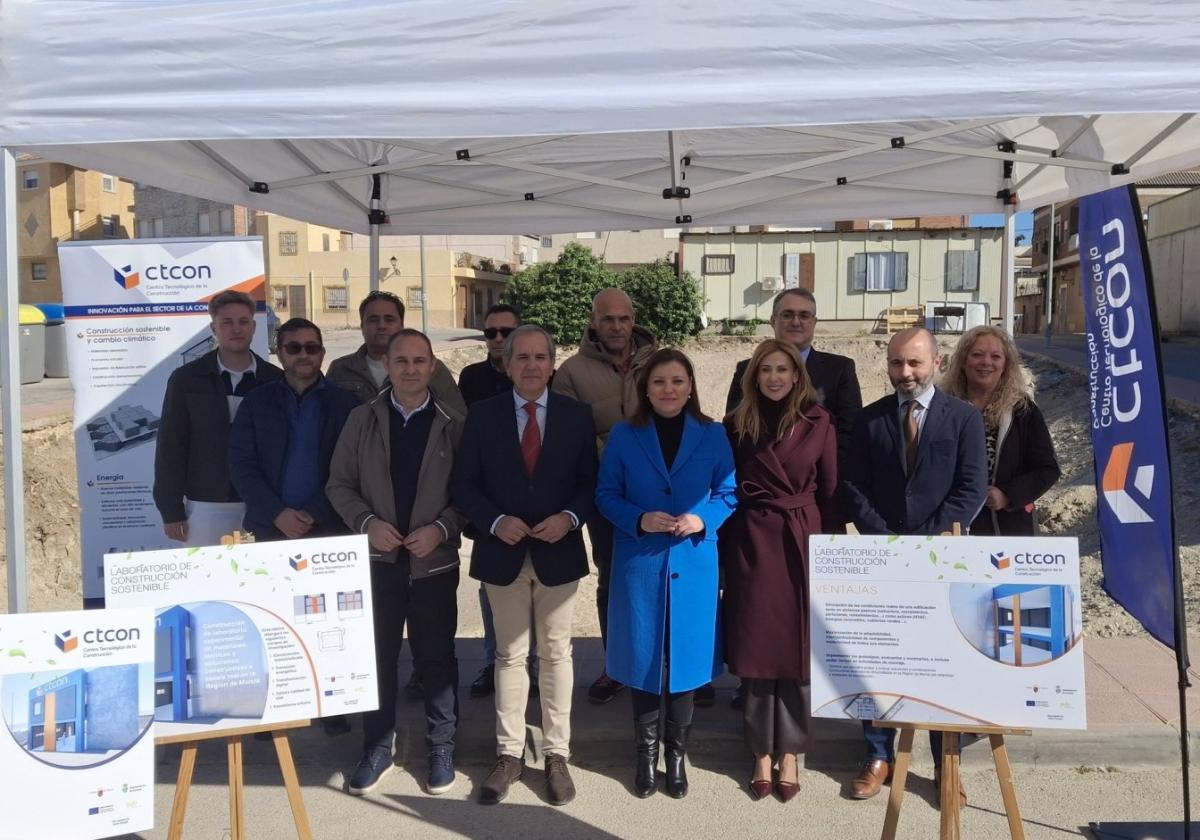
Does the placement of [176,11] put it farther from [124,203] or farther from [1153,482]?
[124,203]

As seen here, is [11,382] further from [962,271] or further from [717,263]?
[962,271]

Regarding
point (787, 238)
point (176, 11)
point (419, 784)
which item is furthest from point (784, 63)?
point (787, 238)

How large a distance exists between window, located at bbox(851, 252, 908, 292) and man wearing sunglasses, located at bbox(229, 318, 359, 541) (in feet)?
112

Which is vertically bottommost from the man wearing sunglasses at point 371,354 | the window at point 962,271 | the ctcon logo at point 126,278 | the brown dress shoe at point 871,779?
the brown dress shoe at point 871,779

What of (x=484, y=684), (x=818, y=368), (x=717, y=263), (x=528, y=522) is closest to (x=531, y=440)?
(x=528, y=522)

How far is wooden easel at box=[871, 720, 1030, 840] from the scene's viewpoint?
2607mm

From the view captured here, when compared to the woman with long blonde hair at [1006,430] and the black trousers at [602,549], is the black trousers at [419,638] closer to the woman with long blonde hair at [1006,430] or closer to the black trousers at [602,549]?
the black trousers at [602,549]

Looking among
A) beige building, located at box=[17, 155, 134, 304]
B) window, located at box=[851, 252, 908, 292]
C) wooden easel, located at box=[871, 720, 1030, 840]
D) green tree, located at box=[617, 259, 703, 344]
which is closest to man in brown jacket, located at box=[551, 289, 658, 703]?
wooden easel, located at box=[871, 720, 1030, 840]

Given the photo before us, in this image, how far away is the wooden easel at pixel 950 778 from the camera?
2607 millimetres

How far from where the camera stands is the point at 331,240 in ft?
159

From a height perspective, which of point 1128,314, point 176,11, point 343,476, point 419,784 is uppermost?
point 176,11

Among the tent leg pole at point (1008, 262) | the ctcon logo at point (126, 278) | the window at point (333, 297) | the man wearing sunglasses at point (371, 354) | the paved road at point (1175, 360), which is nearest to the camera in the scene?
the man wearing sunglasses at point (371, 354)

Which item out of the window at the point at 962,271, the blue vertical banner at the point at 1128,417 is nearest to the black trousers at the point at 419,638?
the blue vertical banner at the point at 1128,417

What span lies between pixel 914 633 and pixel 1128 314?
4.66ft
